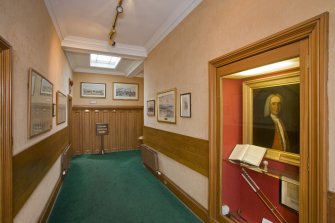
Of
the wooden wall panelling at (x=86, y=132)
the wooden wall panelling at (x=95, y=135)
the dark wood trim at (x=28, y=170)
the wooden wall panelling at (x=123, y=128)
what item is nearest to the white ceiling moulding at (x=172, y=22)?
the dark wood trim at (x=28, y=170)

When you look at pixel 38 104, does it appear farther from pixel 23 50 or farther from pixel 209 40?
pixel 209 40

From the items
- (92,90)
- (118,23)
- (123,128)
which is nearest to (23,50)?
(118,23)

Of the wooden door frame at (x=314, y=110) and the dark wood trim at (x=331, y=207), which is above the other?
the wooden door frame at (x=314, y=110)

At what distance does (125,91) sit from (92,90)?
1205mm

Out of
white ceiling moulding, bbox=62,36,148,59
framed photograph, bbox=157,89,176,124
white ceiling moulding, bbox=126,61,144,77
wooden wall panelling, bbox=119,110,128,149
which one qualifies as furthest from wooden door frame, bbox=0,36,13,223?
wooden wall panelling, bbox=119,110,128,149

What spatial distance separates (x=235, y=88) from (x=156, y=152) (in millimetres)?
2449

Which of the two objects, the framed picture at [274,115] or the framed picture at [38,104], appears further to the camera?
the framed picture at [38,104]

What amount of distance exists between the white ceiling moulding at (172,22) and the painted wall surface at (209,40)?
9 centimetres

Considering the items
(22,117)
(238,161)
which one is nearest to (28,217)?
(22,117)

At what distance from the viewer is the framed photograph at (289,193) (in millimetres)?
1594

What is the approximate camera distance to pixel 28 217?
192cm

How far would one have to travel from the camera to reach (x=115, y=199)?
10.1 feet

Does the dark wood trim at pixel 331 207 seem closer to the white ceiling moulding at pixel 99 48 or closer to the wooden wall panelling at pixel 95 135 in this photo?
the white ceiling moulding at pixel 99 48

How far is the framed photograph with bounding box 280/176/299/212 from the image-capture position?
5.23 ft
